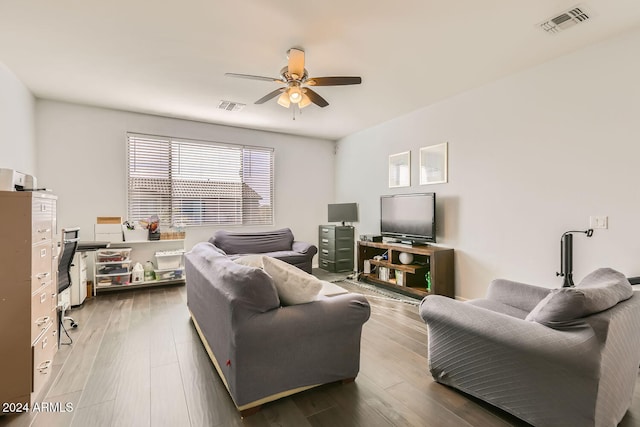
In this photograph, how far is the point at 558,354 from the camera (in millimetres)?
1429

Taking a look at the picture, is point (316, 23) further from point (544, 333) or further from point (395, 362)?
point (395, 362)

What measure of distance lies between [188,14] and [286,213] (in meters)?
4.01

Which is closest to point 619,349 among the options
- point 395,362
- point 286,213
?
point 395,362

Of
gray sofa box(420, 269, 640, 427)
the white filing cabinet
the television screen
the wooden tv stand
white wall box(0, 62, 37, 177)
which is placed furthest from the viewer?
the television screen

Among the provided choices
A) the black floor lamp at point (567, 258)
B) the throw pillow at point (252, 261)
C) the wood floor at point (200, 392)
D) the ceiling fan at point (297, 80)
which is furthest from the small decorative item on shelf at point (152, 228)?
the black floor lamp at point (567, 258)

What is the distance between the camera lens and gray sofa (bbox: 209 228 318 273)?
15.7ft

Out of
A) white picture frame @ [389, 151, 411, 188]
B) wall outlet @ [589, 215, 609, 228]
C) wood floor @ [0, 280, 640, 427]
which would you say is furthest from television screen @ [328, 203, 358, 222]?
wall outlet @ [589, 215, 609, 228]

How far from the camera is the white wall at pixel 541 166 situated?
2.59m

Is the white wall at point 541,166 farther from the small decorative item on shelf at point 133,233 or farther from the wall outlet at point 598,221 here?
the small decorative item on shelf at point 133,233

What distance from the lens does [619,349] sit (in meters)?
1.50

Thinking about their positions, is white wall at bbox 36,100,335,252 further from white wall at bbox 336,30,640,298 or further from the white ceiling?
white wall at bbox 336,30,640,298

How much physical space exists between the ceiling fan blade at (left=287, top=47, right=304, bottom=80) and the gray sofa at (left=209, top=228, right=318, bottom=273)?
9.16 ft

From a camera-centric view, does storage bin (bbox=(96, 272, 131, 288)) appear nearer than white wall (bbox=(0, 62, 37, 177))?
No

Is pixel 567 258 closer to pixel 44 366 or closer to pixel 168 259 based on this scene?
pixel 44 366
